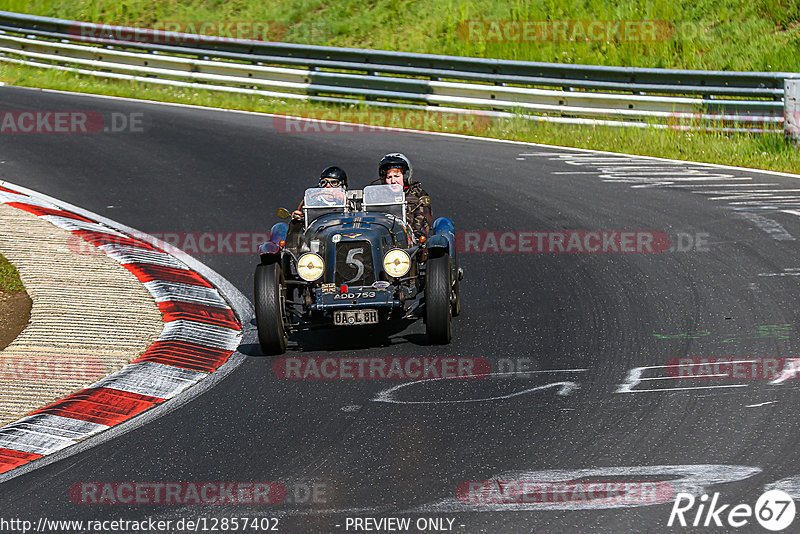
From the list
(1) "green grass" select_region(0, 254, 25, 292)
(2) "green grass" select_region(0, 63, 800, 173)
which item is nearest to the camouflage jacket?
(1) "green grass" select_region(0, 254, 25, 292)

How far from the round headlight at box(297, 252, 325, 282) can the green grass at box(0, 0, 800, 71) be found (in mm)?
12283

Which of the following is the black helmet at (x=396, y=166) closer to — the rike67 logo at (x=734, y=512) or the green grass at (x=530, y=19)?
the rike67 logo at (x=734, y=512)

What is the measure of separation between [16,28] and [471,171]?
13.0 metres

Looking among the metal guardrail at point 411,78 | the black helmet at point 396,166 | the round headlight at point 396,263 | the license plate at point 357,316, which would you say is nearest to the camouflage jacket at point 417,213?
the black helmet at point 396,166

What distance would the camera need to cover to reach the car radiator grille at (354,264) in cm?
820

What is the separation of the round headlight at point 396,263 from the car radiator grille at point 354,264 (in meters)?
0.13

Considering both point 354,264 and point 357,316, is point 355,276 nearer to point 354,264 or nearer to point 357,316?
point 354,264

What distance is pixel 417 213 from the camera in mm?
9391

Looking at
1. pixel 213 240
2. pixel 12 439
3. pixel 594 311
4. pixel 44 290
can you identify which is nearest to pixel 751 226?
pixel 594 311

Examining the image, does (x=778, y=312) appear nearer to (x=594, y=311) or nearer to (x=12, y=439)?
(x=594, y=311)

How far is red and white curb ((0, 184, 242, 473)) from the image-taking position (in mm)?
6660

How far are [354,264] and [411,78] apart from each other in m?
10.9

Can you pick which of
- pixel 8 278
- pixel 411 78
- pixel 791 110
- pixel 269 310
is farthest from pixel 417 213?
pixel 411 78

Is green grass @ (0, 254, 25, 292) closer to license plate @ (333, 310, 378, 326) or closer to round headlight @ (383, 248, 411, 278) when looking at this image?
license plate @ (333, 310, 378, 326)
